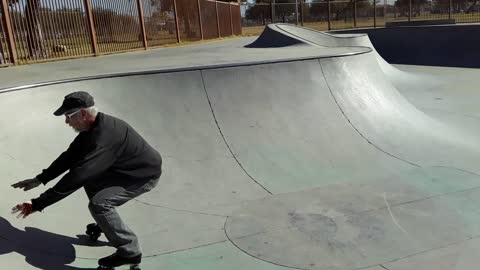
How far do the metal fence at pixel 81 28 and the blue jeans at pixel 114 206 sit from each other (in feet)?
27.1

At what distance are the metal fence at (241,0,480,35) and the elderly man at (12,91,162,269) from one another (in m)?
28.7

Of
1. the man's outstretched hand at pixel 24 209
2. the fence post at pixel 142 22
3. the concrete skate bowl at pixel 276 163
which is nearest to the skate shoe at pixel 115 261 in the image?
the concrete skate bowl at pixel 276 163

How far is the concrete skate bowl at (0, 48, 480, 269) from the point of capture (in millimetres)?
3941

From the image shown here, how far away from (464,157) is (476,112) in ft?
10.7

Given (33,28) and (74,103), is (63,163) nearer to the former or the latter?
(74,103)

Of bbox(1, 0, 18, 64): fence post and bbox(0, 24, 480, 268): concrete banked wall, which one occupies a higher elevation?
bbox(1, 0, 18, 64): fence post

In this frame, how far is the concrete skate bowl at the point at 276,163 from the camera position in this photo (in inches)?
155

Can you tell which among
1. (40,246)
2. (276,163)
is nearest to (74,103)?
(40,246)

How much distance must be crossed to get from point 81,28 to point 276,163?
27.7 feet

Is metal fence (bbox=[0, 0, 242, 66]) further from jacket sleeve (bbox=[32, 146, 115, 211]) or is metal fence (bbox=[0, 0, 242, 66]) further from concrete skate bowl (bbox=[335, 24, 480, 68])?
concrete skate bowl (bbox=[335, 24, 480, 68])

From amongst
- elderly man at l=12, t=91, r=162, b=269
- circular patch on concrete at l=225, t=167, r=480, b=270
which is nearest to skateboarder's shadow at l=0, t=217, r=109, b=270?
elderly man at l=12, t=91, r=162, b=269

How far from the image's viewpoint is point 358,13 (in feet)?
112

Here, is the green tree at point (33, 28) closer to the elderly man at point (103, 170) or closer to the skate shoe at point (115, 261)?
the elderly man at point (103, 170)

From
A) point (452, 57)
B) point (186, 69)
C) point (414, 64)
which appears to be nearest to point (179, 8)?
point (414, 64)
